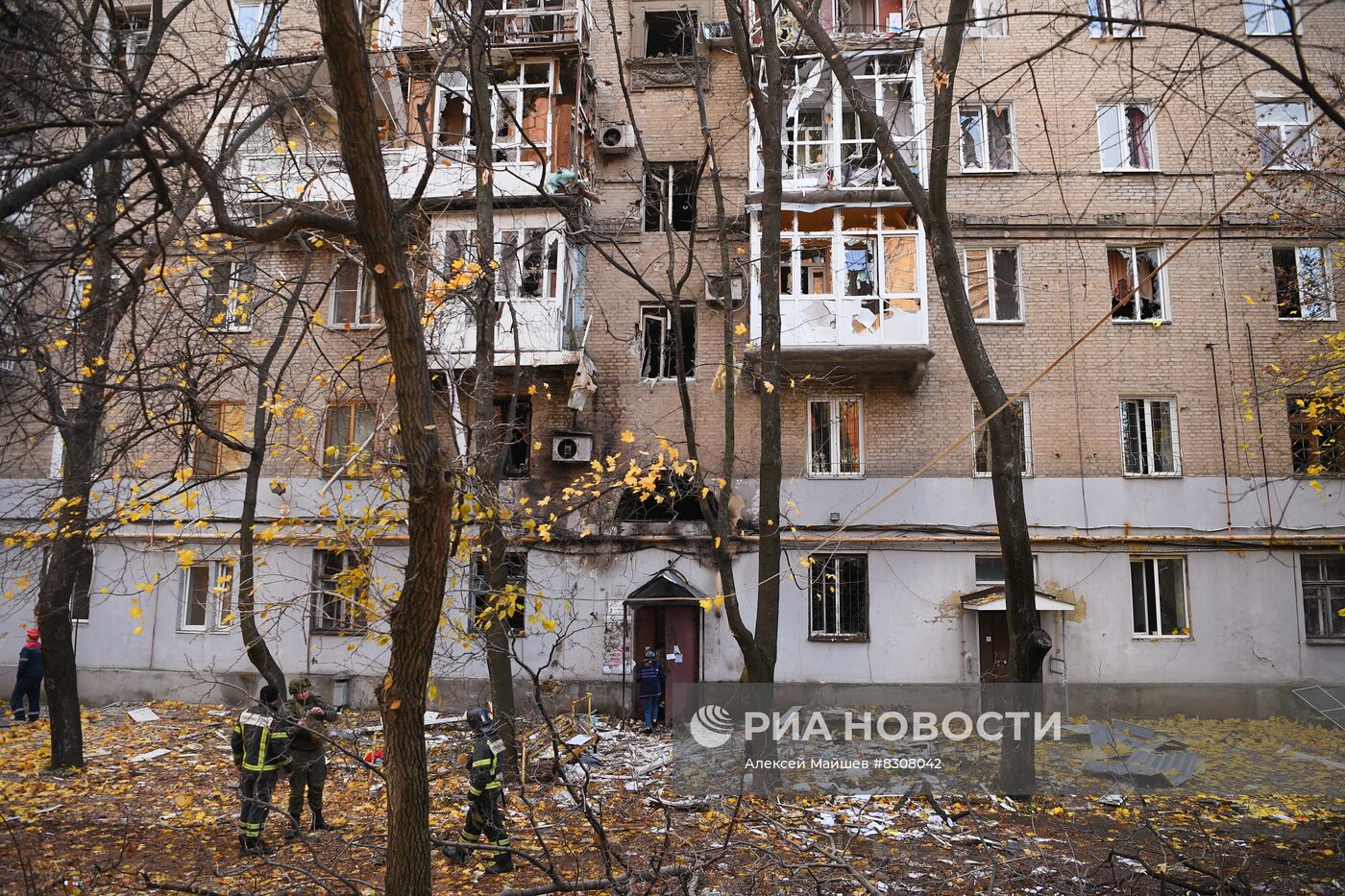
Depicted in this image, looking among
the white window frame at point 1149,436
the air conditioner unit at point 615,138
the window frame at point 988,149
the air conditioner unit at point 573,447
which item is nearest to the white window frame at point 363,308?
the air conditioner unit at point 573,447

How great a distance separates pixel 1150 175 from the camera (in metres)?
16.7

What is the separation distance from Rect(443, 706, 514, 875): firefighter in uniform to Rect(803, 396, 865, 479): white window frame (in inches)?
388

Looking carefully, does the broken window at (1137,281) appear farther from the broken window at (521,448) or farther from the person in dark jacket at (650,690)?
the broken window at (521,448)

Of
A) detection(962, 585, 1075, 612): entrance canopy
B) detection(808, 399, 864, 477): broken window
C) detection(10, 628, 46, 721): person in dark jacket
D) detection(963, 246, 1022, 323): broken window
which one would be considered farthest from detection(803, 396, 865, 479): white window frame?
detection(10, 628, 46, 721): person in dark jacket

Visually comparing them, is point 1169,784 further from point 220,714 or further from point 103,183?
point 220,714

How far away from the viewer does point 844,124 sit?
56.5 ft

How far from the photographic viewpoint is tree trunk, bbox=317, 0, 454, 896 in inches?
166

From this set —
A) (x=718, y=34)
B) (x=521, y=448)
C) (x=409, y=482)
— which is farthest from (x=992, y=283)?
(x=409, y=482)

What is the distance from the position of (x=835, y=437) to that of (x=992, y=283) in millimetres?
4479

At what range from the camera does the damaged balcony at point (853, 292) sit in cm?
1537

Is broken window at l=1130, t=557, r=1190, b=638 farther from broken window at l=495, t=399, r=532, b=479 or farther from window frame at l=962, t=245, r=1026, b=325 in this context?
broken window at l=495, t=399, r=532, b=479

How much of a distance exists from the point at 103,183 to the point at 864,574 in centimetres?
1339

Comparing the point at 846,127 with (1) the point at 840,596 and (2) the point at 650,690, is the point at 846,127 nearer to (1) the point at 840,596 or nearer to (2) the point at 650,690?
(1) the point at 840,596

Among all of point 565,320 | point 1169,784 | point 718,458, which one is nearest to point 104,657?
point 565,320
